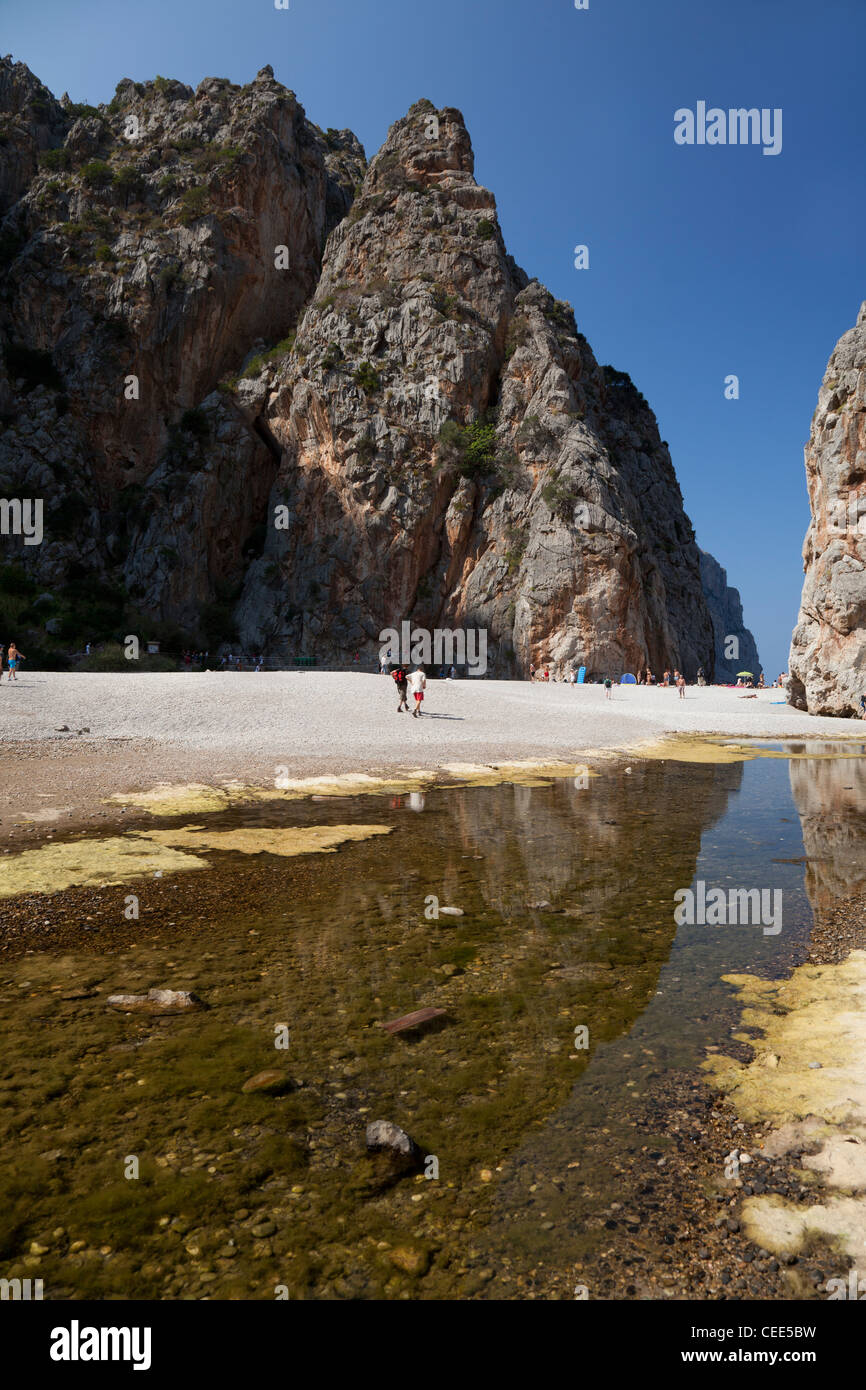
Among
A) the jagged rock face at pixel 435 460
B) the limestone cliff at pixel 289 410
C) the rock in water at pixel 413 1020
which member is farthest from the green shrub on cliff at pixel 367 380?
the rock in water at pixel 413 1020

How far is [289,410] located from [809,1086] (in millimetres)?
71096

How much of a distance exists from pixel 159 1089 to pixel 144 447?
2934 inches

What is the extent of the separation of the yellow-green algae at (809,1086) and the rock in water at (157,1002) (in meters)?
3.49

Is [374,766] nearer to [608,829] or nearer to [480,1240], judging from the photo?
[608,829]

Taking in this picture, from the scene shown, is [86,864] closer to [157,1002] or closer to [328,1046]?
[157,1002]

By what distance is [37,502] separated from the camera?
6100 centimetres

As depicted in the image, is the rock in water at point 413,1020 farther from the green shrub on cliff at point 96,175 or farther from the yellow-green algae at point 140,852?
the green shrub on cliff at point 96,175

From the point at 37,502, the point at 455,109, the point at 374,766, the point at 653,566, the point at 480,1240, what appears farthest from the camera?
the point at 455,109

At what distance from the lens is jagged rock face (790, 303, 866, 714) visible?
98.4 ft

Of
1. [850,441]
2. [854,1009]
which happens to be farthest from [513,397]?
[854,1009]

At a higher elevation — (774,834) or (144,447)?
(144,447)

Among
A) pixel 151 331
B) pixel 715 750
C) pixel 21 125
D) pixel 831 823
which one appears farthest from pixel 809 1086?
pixel 21 125

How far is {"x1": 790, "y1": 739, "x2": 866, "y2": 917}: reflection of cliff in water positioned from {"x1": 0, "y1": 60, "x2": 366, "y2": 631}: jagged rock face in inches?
2263

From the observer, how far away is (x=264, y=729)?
68.6 ft
